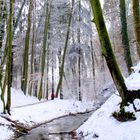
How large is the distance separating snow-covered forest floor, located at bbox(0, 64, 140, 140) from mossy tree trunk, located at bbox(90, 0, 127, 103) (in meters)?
0.51

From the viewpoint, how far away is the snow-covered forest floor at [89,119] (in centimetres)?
983

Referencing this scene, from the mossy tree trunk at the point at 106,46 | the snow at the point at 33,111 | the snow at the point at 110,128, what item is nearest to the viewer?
the snow at the point at 110,128

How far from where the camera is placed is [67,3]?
31.5 meters

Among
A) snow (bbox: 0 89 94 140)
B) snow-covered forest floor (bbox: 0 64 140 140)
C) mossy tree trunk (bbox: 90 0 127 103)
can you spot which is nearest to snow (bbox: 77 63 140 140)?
snow-covered forest floor (bbox: 0 64 140 140)

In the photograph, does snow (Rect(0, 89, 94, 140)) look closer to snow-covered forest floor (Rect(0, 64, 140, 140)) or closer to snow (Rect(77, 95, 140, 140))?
snow-covered forest floor (Rect(0, 64, 140, 140))

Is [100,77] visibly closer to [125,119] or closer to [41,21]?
[41,21]

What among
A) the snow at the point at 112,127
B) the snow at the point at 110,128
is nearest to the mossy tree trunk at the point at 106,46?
the snow at the point at 112,127

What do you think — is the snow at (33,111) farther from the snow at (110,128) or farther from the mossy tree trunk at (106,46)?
the mossy tree trunk at (106,46)

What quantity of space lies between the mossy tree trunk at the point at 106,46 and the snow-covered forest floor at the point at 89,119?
51cm

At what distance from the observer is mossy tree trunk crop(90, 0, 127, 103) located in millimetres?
9972

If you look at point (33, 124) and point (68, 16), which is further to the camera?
point (68, 16)

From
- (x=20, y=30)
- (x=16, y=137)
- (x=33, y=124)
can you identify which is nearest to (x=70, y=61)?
(x=20, y=30)

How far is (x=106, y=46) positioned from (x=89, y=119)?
4538 mm

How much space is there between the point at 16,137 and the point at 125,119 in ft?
18.0
